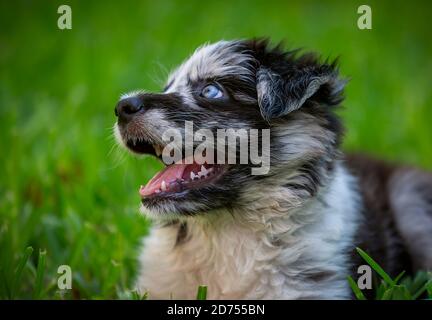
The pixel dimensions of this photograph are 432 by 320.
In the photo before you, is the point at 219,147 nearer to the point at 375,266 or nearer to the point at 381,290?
the point at 375,266

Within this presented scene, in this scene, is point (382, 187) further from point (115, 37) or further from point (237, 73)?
point (115, 37)

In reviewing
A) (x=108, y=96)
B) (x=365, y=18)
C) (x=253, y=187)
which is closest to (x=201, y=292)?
(x=253, y=187)

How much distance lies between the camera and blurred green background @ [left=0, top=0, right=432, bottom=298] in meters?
4.57

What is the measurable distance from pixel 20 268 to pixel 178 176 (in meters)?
0.95

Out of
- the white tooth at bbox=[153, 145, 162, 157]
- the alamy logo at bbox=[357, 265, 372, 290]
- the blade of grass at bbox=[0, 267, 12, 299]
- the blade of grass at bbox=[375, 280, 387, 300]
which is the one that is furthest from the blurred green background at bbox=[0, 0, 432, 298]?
the blade of grass at bbox=[375, 280, 387, 300]

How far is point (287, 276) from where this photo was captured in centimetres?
367

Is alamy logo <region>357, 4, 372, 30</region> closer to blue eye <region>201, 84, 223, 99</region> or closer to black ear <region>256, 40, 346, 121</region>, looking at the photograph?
black ear <region>256, 40, 346, 121</region>

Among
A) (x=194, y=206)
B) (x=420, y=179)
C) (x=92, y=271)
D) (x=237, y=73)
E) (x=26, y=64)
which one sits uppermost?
(x=26, y=64)

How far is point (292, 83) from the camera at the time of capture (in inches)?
142

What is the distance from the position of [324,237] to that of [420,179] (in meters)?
1.44

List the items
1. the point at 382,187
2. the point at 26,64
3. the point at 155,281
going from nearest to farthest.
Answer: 1. the point at 155,281
2. the point at 382,187
3. the point at 26,64

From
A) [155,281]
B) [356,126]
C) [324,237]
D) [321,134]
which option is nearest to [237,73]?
[321,134]

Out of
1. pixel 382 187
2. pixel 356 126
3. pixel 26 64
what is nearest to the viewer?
pixel 382 187
